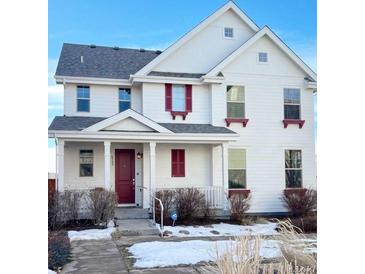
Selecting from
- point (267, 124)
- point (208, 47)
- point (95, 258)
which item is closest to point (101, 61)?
point (208, 47)

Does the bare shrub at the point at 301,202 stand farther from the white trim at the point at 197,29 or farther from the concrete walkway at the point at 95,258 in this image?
the concrete walkway at the point at 95,258

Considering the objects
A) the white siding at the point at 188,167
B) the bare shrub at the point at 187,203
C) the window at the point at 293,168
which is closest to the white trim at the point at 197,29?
the white siding at the point at 188,167

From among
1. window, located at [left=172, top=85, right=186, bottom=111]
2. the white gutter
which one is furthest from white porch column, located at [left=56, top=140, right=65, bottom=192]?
window, located at [left=172, top=85, right=186, bottom=111]

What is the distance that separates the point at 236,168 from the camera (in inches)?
477

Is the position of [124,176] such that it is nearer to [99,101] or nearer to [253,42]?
[99,101]

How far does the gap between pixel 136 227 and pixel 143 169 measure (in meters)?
2.90

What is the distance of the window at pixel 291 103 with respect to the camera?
12.8m

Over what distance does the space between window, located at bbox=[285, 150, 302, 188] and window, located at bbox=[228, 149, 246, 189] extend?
5.33ft

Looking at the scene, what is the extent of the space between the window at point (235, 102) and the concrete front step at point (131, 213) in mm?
4257

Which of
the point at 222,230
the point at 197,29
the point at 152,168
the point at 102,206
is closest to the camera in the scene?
the point at 222,230
